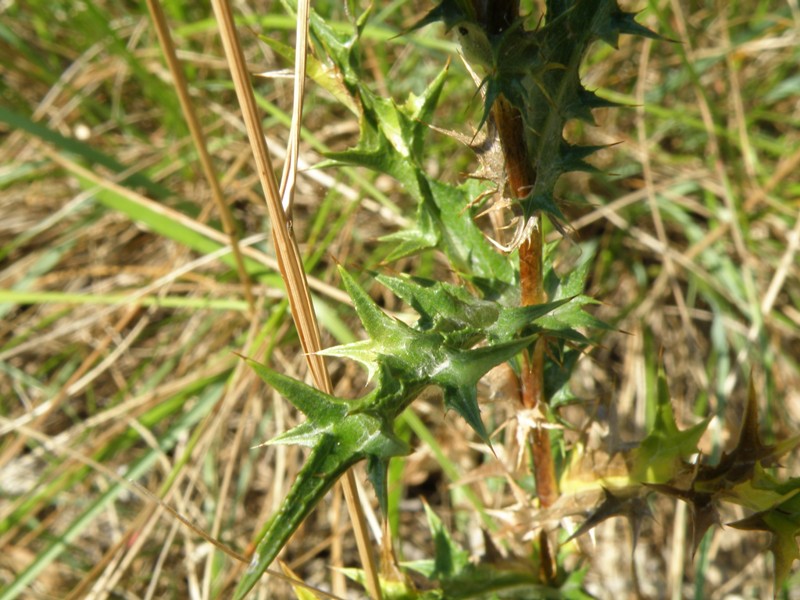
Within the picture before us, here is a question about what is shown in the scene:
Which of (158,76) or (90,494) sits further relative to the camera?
(158,76)

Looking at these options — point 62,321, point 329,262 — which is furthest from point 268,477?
point 62,321

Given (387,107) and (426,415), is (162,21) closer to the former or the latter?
(387,107)

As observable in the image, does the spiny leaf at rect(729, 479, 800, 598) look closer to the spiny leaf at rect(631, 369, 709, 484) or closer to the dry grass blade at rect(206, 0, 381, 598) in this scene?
the spiny leaf at rect(631, 369, 709, 484)

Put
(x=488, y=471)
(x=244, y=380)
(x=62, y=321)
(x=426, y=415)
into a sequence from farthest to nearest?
(x=62, y=321), (x=426, y=415), (x=244, y=380), (x=488, y=471)

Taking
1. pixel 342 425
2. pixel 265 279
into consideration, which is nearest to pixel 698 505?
pixel 342 425

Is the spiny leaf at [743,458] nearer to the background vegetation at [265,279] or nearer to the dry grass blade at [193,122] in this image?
the background vegetation at [265,279]
